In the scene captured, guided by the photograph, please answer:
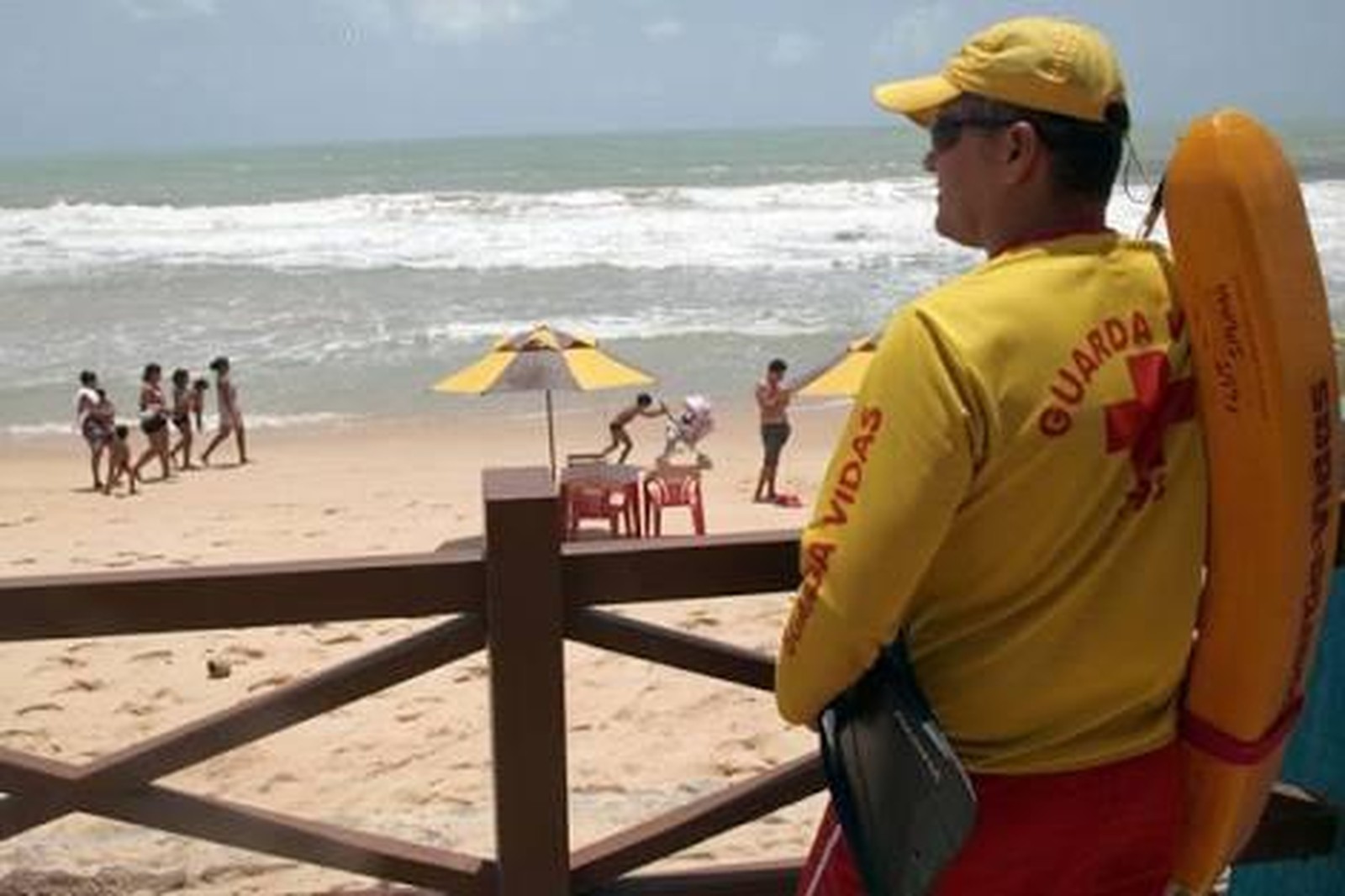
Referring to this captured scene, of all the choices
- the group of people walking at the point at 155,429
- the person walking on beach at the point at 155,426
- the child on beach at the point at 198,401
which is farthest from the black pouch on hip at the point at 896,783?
the child on beach at the point at 198,401

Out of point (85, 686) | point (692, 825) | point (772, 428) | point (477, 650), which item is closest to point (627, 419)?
point (772, 428)

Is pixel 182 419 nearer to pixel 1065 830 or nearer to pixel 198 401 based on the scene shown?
pixel 198 401

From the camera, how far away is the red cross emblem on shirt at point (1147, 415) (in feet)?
5.38

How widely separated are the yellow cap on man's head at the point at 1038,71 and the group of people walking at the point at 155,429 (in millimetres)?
13273

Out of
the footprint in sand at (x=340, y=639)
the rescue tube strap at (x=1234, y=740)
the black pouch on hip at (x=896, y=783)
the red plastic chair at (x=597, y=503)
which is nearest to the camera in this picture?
the black pouch on hip at (x=896, y=783)

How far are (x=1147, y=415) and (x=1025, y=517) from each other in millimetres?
172

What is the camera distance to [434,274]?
29.8 metres

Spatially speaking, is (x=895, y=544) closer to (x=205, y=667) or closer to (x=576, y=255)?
(x=205, y=667)

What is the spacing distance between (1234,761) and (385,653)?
1.21 metres

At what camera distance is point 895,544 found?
1.58 m

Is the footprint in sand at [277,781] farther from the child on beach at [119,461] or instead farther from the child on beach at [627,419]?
the child on beach at [119,461]

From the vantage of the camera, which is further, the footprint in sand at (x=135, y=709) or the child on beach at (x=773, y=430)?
the child on beach at (x=773, y=430)

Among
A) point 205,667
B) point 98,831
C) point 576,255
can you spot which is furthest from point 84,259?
point 98,831

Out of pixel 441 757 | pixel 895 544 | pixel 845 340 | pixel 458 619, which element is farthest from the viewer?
pixel 845 340
